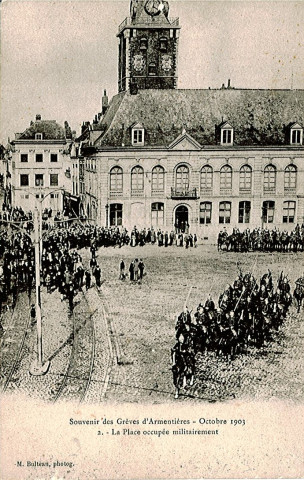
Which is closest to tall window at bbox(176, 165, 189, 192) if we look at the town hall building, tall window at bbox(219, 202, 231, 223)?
the town hall building

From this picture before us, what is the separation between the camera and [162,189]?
24000mm

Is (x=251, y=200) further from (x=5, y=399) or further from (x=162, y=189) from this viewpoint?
(x=5, y=399)

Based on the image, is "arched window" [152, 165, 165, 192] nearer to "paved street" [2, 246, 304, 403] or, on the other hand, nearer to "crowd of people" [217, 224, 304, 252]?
"paved street" [2, 246, 304, 403]

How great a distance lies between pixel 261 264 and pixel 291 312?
460 cm

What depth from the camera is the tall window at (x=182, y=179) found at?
23.2 metres

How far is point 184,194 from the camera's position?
23.4 meters

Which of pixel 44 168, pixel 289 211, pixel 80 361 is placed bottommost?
pixel 80 361

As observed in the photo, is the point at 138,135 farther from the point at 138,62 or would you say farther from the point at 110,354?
the point at 110,354

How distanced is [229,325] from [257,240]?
730cm

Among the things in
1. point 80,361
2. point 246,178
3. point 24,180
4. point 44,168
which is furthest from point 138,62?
point 80,361

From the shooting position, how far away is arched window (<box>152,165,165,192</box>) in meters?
23.9

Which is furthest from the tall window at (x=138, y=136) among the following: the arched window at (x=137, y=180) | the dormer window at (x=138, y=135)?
the arched window at (x=137, y=180)

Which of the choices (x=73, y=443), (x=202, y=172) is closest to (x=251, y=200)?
(x=202, y=172)

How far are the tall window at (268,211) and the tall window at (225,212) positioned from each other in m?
1.45
